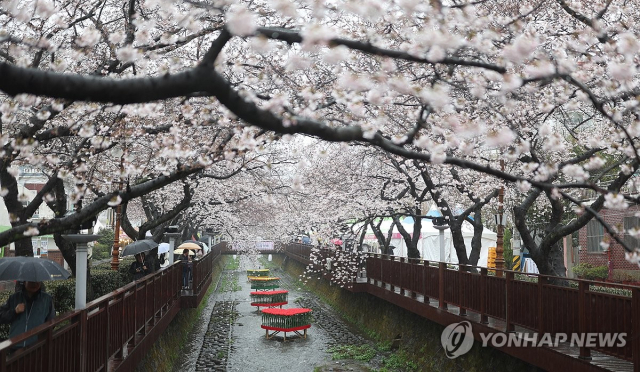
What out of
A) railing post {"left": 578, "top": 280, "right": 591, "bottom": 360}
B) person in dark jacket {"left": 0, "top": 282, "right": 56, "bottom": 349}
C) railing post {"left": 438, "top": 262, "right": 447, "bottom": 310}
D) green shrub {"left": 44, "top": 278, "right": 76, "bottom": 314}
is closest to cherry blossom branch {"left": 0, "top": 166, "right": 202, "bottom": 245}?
person in dark jacket {"left": 0, "top": 282, "right": 56, "bottom": 349}

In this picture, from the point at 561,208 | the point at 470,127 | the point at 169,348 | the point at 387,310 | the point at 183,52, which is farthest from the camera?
the point at 387,310

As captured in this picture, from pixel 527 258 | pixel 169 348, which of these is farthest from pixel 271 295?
pixel 527 258

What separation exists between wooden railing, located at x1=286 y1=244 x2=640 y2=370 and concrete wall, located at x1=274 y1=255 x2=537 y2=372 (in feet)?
2.23

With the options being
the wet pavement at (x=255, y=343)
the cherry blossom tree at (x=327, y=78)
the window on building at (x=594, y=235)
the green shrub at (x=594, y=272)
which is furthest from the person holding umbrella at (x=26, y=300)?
the window on building at (x=594, y=235)

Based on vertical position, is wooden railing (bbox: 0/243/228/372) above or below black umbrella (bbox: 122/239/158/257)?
below

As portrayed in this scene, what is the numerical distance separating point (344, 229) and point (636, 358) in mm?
16948

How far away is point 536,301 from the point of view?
9008 millimetres

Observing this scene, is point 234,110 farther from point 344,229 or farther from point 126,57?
point 344,229

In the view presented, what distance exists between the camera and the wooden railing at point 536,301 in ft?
22.8

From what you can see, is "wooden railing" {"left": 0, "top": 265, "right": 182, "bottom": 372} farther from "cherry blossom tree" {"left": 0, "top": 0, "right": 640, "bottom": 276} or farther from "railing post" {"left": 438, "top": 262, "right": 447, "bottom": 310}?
"railing post" {"left": 438, "top": 262, "right": 447, "bottom": 310}

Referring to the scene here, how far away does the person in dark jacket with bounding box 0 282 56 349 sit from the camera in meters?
6.72

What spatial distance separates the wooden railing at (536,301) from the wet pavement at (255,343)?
9.41 ft

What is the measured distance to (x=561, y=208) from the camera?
10.3m

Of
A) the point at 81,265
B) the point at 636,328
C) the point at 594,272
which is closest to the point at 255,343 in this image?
the point at 81,265
